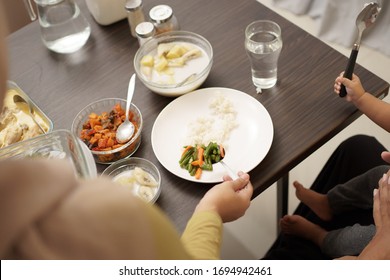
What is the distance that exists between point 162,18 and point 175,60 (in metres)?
0.12

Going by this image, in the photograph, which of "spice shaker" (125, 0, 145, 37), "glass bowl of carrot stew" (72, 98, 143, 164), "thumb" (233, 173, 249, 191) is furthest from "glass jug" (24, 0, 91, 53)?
Result: "thumb" (233, 173, 249, 191)

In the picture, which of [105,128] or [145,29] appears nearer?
[105,128]

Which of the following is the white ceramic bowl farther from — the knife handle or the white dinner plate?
the knife handle

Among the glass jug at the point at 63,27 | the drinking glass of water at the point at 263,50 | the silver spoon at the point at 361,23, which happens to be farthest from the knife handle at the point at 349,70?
the glass jug at the point at 63,27

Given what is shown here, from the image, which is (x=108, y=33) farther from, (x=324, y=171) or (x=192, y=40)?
(x=324, y=171)

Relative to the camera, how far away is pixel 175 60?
4.04 feet

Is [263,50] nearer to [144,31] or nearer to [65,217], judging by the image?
[144,31]

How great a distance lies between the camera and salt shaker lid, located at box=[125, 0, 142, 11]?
126cm

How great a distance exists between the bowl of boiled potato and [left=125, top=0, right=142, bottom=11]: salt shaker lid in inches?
4.0

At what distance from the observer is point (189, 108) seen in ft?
3.77

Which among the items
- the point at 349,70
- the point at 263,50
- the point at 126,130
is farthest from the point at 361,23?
the point at 126,130

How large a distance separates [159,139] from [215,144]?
13 cm
